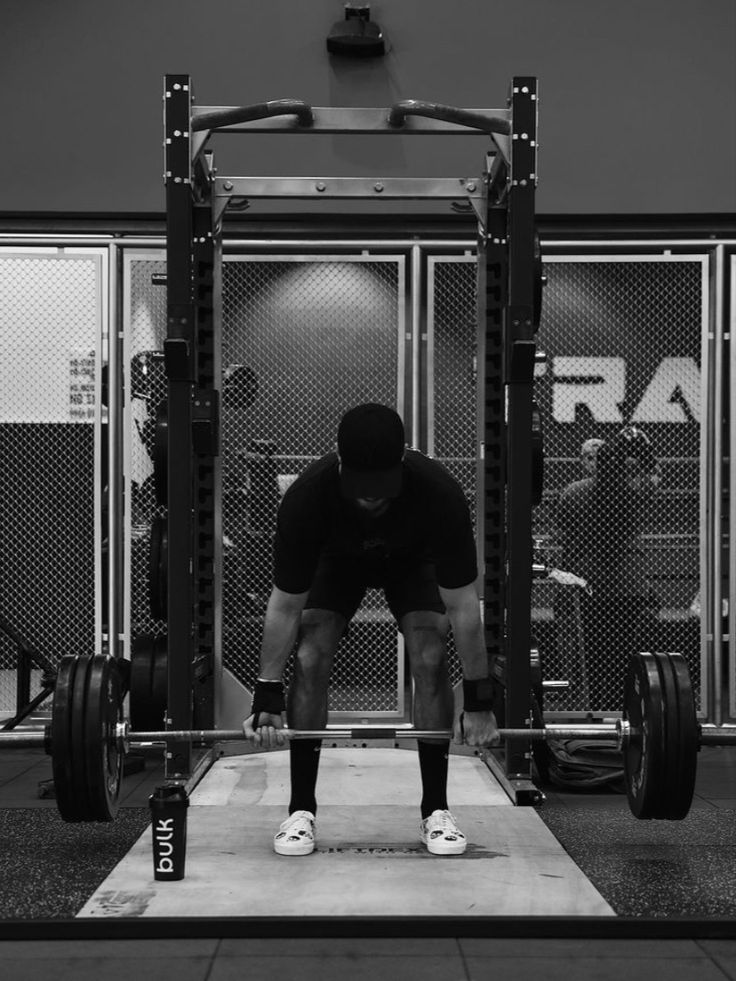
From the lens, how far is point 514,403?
132 inches

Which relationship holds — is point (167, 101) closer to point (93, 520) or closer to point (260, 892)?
point (93, 520)

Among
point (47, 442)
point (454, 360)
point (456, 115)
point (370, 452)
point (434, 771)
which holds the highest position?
point (456, 115)

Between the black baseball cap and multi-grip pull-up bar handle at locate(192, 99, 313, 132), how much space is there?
126 cm

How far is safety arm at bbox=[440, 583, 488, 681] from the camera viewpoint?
2771 mm

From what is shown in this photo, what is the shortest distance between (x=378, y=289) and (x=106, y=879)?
285cm

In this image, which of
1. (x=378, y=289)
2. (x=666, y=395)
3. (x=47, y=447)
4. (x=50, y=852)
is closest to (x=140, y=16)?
(x=378, y=289)

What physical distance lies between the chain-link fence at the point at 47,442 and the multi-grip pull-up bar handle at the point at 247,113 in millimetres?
1489

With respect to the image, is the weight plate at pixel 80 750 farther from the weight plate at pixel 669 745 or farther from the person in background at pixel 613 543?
the person in background at pixel 613 543

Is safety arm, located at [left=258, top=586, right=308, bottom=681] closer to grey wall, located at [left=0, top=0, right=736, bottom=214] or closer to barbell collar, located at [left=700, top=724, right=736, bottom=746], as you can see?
barbell collar, located at [left=700, top=724, right=736, bottom=746]

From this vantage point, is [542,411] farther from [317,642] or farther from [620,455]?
[317,642]

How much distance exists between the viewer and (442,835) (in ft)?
9.61

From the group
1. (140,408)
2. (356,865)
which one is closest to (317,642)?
(356,865)

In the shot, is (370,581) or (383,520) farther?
(370,581)

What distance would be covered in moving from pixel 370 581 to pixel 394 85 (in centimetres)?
253
